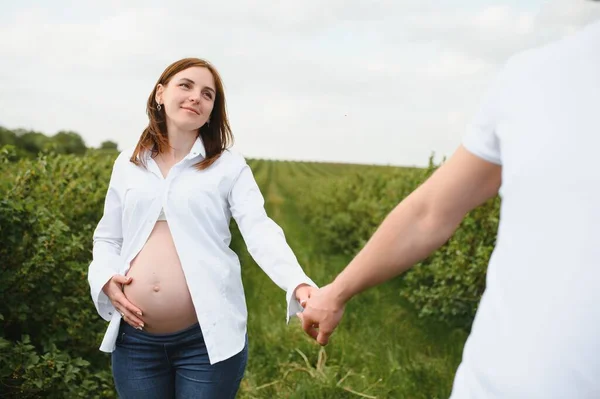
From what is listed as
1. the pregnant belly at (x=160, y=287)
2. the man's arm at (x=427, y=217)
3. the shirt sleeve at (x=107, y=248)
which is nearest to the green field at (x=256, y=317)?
the shirt sleeve at (x=107, y=248)

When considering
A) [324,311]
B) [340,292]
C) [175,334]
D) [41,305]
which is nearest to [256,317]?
[41,305]

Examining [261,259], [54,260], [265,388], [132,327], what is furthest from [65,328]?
[261,259]

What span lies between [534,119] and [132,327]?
1.87 m

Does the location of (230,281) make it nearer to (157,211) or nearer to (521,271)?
(157,211)

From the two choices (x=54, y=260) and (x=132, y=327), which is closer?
(x=132, y=327)

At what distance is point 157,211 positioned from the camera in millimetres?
2779

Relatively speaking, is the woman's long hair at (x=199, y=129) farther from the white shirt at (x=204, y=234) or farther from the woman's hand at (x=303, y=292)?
the woman's hand at (x=303, y=292)

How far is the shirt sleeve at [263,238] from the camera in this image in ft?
8.93

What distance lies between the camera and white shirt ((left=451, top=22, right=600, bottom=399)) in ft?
4.34

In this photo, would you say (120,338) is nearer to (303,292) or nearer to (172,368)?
(172,368)

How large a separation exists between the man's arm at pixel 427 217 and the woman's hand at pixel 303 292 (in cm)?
69

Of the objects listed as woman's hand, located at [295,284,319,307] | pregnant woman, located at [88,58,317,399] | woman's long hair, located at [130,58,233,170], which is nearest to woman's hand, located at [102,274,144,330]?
pregnant woman, located at [88,58,317,399]

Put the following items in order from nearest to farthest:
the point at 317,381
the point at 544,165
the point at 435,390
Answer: the point at 544,165 < the point at 317,381 < the point at 435,390

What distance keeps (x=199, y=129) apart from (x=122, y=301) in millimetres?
771
